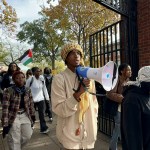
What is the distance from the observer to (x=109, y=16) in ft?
47.7

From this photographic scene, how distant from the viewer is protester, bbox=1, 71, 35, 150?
4473 millimetres

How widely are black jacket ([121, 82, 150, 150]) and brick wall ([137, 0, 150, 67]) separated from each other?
10.2 ft

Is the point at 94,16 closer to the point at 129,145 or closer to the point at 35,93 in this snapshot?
the point at 35,93

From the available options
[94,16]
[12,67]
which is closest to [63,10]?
[94,16]

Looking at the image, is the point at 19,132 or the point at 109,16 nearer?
the point at 19,132

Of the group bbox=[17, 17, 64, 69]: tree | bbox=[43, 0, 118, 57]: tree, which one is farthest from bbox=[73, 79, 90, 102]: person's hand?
bbox=[17, 17, 64, 69]: tree

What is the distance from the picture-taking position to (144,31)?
5.48 meters

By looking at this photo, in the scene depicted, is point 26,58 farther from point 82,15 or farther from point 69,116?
point 69,116

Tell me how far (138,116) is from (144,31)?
348 cm

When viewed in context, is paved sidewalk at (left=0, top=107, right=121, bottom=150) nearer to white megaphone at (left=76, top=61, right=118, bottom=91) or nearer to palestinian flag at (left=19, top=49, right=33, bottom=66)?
white megaphone at (left=76, top=61, right=118, bottom=91)

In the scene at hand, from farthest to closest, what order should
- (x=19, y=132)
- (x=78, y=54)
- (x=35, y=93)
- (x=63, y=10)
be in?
1. (x=63, y=10)
2. (x=35, y=93)
3. (x=19, y=132)
4. (x=78, y=54)

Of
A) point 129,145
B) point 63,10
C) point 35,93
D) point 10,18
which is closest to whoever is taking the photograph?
point 129,145

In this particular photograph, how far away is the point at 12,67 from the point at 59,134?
15.0 ft

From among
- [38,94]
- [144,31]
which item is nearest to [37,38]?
[38,94]
